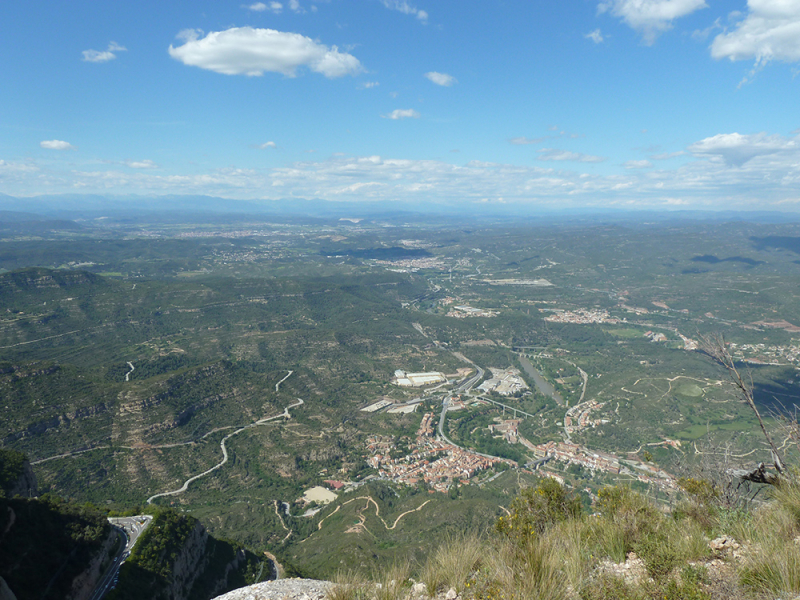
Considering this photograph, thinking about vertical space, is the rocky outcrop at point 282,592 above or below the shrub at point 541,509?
below

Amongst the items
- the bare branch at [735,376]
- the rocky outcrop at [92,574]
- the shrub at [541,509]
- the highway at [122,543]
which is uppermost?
the bare branch at [735,376]

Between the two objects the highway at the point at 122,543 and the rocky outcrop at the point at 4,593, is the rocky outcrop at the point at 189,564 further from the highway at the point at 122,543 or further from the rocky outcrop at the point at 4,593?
the rocky outcrop at the point at 4,593

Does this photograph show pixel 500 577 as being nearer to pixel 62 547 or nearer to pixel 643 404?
pixel 62 547

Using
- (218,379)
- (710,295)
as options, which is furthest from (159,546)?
(710,295)

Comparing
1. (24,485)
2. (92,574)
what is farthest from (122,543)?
(24,485)

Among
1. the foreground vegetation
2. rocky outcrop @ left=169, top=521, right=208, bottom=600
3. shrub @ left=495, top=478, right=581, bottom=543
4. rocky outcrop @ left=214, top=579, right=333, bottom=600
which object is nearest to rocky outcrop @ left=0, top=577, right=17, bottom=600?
rocky outcrop @ left=214, top=579, right=333, bottom=600

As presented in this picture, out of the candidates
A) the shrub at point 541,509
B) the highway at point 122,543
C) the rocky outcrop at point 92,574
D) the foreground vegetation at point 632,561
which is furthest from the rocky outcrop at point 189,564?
the foreground vegetation at point 632,561

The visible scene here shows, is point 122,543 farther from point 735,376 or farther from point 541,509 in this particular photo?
point 735,376
